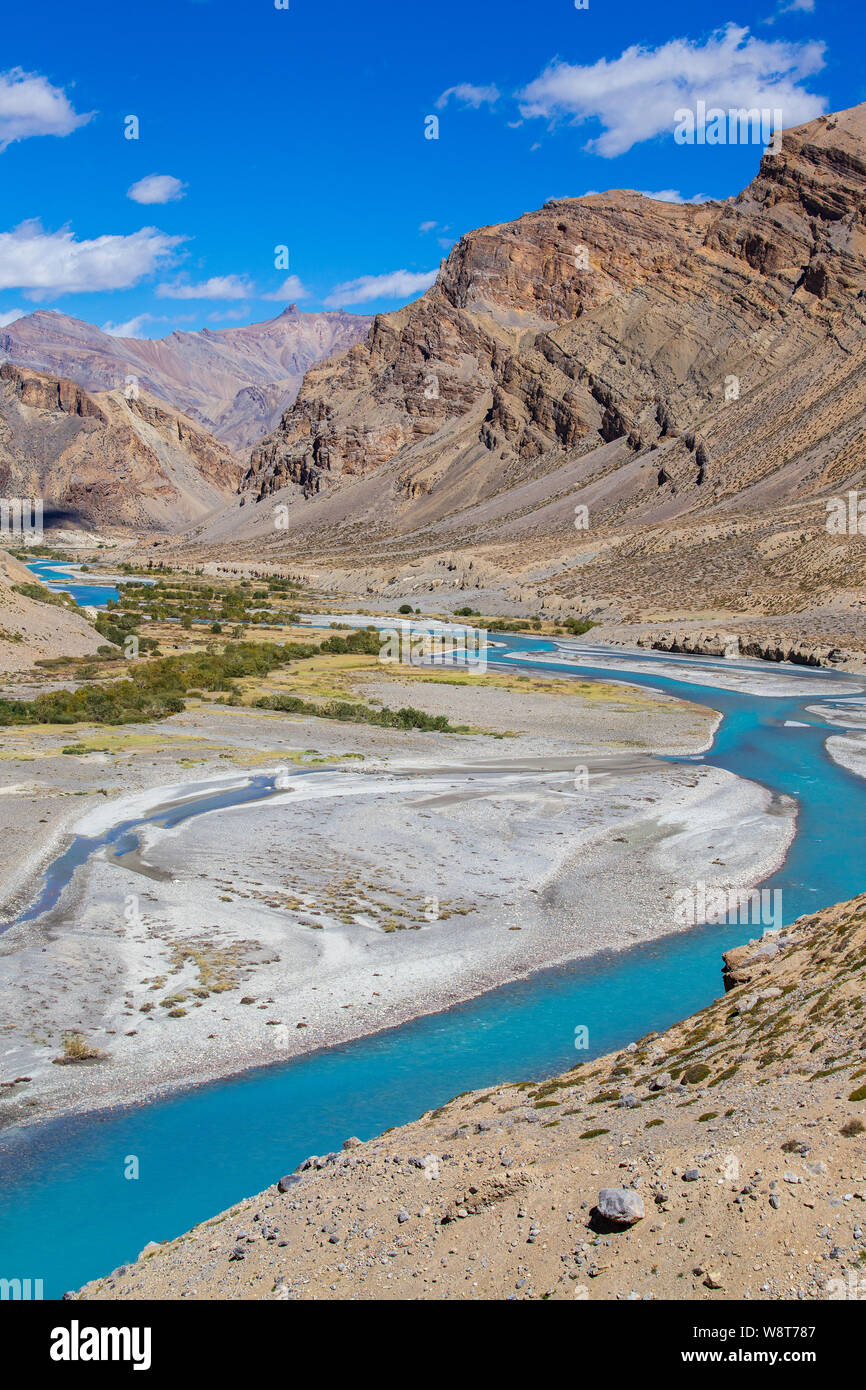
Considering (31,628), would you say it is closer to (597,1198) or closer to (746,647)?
(746,647)

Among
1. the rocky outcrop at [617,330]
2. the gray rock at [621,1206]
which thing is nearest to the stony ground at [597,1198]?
the gray rock at [621,1206]

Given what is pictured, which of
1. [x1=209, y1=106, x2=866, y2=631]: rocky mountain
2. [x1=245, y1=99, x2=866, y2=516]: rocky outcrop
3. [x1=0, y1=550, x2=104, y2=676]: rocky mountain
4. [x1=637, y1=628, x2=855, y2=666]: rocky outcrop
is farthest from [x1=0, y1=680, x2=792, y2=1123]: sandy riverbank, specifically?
[x1=245, y1=99, x2=866, y2=516]: rocky outcrop

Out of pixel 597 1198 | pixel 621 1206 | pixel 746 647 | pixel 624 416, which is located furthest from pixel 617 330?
pixel 621 1206

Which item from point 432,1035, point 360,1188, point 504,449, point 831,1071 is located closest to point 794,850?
point 432,1035

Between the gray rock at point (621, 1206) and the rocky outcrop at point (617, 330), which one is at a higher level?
the rocky outcrop at point (617, 330)

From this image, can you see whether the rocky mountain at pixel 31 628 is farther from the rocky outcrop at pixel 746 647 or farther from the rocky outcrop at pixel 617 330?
the rocky outcrop at pixel 617 330

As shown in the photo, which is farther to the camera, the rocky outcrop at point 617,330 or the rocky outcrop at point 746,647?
the rocky outcrop at point 617,330
